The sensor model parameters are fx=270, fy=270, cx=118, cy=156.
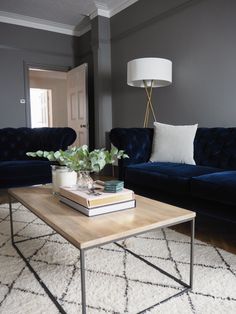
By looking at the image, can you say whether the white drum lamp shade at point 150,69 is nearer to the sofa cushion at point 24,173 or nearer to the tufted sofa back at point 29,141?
the tufted sofa back at point 29,141

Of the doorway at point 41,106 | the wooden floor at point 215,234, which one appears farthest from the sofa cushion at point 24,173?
the doorway at point 41,106

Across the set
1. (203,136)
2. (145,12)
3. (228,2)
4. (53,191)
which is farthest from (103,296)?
(145,12)

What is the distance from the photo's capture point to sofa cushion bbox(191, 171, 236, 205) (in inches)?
68.8

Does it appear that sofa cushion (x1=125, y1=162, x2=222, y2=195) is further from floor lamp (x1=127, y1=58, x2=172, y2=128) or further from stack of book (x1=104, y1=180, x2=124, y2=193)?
floor lamp (x1=127, y1=58, x2=172, y2=128)

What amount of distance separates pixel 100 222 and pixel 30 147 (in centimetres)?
260

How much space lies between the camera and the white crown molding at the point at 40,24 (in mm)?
4725

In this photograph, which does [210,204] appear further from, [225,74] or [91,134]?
[91,134]

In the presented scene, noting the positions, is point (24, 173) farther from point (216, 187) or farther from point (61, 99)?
point (61, 99)

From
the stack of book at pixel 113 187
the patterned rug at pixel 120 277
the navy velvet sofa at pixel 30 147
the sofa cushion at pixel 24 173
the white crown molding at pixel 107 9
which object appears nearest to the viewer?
the patterned rug at pixel 120 277

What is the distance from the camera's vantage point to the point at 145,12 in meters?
3.95

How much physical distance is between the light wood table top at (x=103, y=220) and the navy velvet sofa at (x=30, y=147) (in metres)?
1.50

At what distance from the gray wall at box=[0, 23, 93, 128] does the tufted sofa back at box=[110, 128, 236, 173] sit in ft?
8.73

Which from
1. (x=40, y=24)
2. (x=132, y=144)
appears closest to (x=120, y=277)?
(x=132, y=144)

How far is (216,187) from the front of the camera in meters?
1.83
